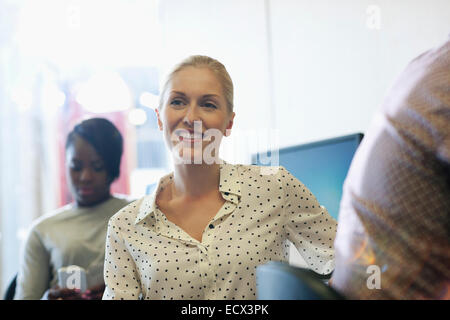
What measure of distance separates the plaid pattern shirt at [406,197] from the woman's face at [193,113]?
0.80 feet

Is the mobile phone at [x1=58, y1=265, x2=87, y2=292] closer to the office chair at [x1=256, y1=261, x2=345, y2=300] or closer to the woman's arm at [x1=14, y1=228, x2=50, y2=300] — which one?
the woman's arm at [x1=14, y1=228, x2=50, y2=300]

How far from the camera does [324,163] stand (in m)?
0.83

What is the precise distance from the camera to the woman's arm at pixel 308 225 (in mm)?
678

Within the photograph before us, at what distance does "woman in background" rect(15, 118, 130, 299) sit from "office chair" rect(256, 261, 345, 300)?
14.0 inches

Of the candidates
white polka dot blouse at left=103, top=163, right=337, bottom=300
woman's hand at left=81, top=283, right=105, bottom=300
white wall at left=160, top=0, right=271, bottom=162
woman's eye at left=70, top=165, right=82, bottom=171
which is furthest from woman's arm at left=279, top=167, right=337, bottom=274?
woman's eye at left=70, top=165, right=82, bottom=171

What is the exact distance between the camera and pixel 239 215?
2.26ft

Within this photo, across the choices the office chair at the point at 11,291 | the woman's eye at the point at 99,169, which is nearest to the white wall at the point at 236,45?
the woman's eye at the point at 99,169

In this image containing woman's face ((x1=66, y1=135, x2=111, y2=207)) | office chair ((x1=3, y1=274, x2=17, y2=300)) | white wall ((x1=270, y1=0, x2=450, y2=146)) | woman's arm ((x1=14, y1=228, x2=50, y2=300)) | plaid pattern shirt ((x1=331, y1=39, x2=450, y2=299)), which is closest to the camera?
plaid pattern shirt ((x1=331, y1=39, x2=450, y2=299))

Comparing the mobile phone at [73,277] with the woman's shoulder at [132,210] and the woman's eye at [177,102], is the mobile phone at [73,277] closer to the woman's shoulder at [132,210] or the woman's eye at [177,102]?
the woman's shoulder at [132,210]

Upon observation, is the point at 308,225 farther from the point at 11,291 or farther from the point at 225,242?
the point at 11,291

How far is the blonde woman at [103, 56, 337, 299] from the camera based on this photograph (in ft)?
2.05

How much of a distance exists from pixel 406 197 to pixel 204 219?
0.33m

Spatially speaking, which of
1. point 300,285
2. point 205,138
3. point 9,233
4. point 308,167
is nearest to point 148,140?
point 9,233

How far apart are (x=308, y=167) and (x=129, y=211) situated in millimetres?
318
